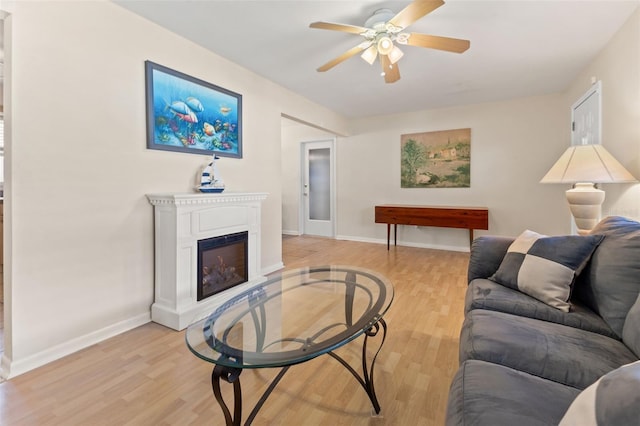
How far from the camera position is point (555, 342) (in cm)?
118

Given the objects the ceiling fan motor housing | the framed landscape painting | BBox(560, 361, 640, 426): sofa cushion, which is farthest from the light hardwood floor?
the framed landscape painting

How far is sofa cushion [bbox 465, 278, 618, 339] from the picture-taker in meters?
1.34

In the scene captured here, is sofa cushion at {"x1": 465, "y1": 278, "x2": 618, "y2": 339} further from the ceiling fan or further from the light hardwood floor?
the ceiling fan

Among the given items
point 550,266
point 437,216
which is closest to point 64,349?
point 550,266

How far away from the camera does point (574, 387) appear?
3.24 ft

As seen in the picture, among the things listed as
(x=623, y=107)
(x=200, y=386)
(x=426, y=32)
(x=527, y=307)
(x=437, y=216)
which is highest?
(x=426, y=32)

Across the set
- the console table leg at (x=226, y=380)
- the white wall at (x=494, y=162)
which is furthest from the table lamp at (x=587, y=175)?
the console table leg at (x=226, y=380)

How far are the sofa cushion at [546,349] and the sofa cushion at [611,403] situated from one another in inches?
21.1

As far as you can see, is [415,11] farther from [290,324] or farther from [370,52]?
[290,324]

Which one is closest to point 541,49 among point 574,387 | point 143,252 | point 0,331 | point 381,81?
point 381,81

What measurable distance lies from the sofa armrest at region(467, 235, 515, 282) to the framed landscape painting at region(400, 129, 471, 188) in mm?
3085

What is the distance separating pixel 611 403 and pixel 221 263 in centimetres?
256

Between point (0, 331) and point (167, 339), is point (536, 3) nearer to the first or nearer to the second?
point (167, 339)

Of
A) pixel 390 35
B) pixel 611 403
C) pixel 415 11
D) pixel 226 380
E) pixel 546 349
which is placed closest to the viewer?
pixel 611 403
